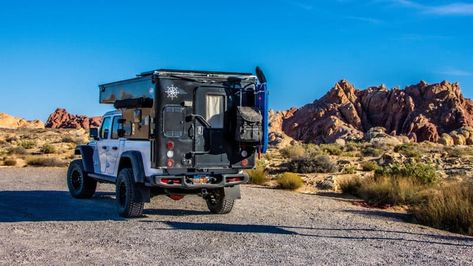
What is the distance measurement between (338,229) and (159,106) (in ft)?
14.2

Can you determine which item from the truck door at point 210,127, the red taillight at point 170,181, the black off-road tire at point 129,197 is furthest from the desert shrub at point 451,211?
the black off-road tire at point 129,197

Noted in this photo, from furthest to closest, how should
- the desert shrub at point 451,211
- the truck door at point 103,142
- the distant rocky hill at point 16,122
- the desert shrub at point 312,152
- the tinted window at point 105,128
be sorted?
the distant rocky hill at point 16,122 < the desert shrub at point 312,152 < the tinted window at point 105,128 < the truck door at point 103,142 < the desert shrub at point 451,211

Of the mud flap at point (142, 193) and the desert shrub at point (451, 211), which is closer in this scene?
the desert shrub at point (451, 211)

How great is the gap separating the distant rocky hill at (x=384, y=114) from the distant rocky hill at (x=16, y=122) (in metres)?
56.3

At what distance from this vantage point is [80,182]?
52.9ft

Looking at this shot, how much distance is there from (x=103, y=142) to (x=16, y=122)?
4772 inches

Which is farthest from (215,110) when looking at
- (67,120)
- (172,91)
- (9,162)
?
(67,120)

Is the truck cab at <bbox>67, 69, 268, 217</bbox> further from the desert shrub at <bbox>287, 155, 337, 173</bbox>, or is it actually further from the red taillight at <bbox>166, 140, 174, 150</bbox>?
the desert shrub at <bbox>287, 155, 337, 173</bbox>

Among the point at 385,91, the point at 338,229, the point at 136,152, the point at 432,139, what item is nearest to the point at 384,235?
the point at 338,229

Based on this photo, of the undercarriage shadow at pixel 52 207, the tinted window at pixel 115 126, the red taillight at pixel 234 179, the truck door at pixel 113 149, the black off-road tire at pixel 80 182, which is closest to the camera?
the undercarriage shadow at pixel 52 207

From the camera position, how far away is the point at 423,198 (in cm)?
1588

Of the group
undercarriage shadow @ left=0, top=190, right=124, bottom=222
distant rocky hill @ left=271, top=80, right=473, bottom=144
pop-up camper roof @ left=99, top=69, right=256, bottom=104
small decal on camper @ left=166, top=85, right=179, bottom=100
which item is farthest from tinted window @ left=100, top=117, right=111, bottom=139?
distant rocky hill @ left=271, top=80, right=473, bottom=144

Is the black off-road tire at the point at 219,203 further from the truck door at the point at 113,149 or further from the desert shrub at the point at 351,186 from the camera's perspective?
the desert shrub at the point at 351,186

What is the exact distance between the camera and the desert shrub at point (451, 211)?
11984mm
